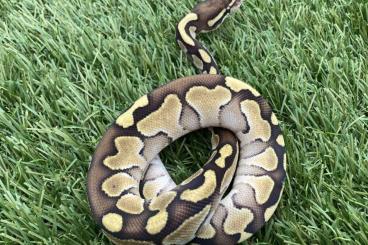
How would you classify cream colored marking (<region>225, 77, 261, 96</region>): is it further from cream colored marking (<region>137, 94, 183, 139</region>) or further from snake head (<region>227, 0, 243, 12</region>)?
snake head (<region>227, 0, 243, 12</region>)

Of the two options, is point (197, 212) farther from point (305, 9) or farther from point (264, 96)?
point (305, 9)

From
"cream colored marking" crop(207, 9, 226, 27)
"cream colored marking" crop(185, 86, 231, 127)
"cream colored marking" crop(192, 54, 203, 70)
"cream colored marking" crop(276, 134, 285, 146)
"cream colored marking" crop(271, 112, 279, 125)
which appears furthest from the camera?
"cream colored marking" crop(207, 9, 226, 27)

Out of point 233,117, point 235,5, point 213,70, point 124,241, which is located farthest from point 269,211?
point 235,5

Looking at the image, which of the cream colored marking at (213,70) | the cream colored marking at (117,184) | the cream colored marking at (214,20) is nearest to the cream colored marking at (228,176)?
the cream colored marking at (117,184)

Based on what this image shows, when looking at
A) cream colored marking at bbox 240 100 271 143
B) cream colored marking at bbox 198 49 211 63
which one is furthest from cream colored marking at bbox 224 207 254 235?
cream colored marking at bbox 198 49 211 63

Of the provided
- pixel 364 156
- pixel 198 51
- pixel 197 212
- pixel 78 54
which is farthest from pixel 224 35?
pixel 197 212

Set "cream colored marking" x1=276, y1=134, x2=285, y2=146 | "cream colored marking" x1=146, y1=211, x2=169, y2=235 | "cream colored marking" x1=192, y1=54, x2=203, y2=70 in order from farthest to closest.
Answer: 1. "cream colored marking" x1=192, y1=54, x2=203, y2=70
2. "cream colored marking" x1=276, y1=134, x2=285, y2=146
3. "cream colored marking" x1=146, y1=211, x2=169, y2=235
